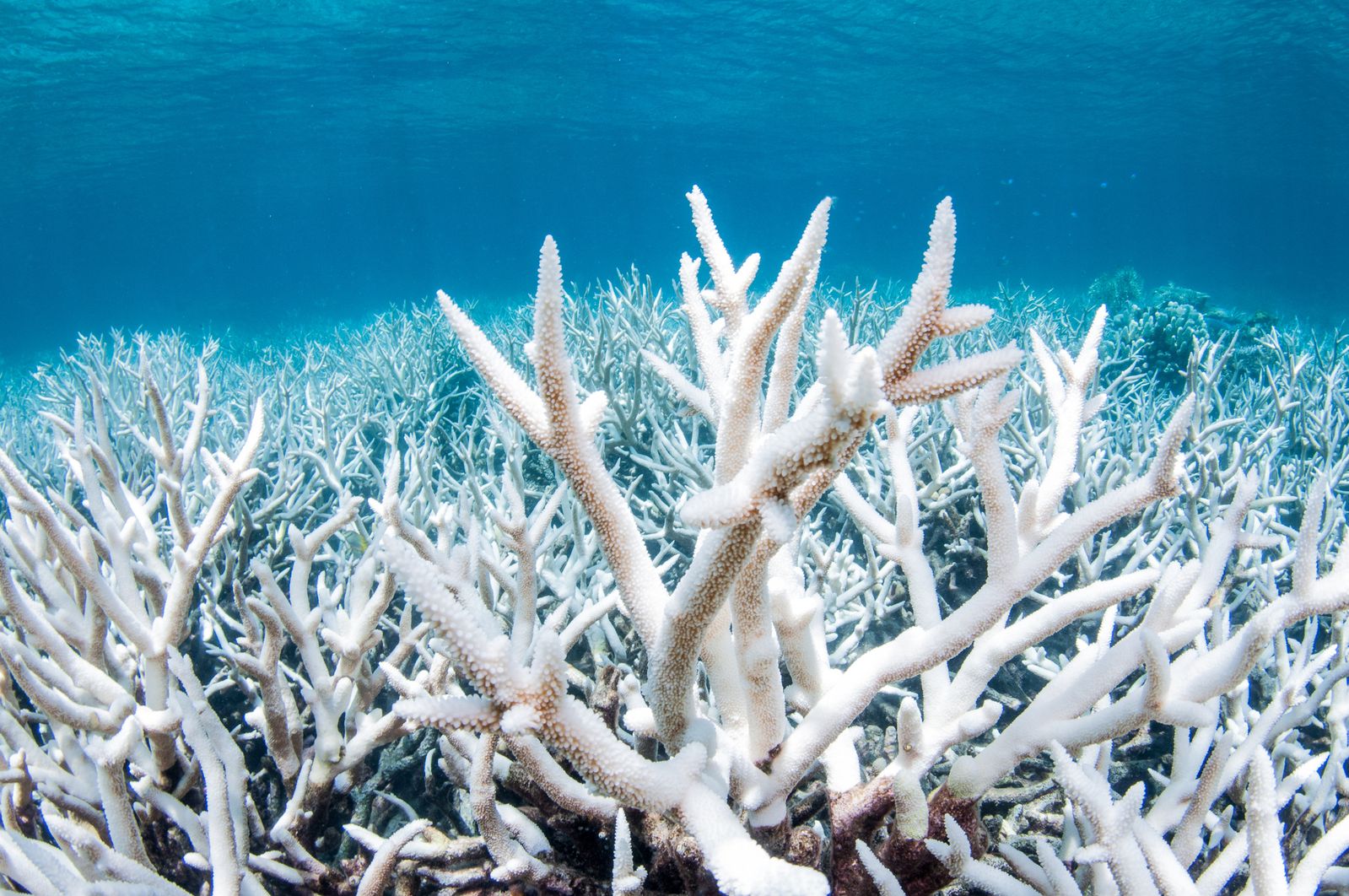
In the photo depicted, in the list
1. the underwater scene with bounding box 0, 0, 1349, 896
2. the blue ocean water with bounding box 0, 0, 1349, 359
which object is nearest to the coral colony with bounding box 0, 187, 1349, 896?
the underwater scene with bounding box 0, 0, 1349, 896

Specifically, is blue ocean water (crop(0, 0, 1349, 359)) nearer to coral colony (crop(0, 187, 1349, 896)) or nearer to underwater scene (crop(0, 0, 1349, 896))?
underwater scene (crop(0, 0, 1349, 896))

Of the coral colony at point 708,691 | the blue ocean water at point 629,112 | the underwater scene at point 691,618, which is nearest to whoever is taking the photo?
the coral colony at point 708,691

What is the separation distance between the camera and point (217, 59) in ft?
96.0

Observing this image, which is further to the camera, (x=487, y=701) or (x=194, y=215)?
(x=194, y=215)

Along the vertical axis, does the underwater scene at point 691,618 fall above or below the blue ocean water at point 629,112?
below

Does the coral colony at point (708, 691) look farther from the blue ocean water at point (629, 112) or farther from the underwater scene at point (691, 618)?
the blue ocean water at point (629, 112)

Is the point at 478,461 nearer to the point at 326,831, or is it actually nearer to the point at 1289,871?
the point at 326,831

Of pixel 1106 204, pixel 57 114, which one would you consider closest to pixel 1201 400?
pixel 57 114

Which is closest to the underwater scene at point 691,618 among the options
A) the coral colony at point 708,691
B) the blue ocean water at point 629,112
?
the coral colony at point 708,691

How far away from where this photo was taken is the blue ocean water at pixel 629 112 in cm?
→ 2878

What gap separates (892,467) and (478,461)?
3.24 metres

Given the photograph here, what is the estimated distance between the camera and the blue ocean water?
28781 millimetres

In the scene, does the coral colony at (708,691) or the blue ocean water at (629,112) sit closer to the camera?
the coral colony at (708,691)

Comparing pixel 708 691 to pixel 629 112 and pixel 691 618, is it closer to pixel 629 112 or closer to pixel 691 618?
pixel 691 618
